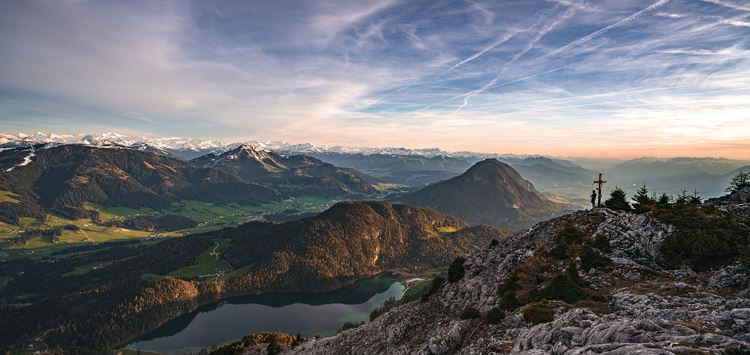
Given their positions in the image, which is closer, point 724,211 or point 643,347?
point 643,347

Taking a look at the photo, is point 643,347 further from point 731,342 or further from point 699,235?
point 699,235

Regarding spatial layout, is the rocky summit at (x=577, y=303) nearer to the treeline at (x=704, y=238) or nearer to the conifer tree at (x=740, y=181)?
the treeline at (x=704, y=238)

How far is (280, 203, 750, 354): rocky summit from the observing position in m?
21.2

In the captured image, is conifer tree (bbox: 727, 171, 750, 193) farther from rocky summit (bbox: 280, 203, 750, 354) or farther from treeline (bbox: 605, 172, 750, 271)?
rocky summit (bbox: 280, 203, 750, 354)

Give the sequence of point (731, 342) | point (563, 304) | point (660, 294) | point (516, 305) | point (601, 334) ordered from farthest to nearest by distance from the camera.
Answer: point (516, 305)
point (563, 304)
point (660, 294)
point (601, 334)
point (731, 342)

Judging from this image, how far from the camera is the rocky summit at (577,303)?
69.6ft

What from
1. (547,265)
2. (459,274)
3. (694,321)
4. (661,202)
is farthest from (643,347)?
(661,202)

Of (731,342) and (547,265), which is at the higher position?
(731,342)

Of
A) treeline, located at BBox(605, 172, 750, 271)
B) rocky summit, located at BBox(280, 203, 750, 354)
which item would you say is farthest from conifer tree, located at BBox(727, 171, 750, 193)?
rocky summit, located at BBox(280, 203, 750, 354)

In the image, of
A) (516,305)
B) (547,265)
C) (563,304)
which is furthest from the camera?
(547,265)

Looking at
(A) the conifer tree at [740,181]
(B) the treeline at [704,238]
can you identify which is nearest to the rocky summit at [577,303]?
(B) the treeline at [704,238]

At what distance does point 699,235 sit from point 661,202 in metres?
24.0

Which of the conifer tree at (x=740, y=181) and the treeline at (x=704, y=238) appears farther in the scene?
the conifer tree at (x=740, y=181)

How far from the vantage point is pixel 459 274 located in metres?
60.0
